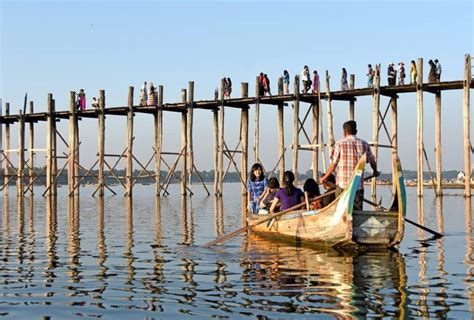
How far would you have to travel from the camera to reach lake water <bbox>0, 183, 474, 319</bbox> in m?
7.60

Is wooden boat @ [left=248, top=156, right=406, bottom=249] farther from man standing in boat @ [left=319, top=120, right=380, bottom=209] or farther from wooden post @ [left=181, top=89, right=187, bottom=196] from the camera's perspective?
wooden post @ [left=181, top=89, right=187, bottom=196]

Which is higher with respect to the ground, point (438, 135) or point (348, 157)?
point (438, 135)

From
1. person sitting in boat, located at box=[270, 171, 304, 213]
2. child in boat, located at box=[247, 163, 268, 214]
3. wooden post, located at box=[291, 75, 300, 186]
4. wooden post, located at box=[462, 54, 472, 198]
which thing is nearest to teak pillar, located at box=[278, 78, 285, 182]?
wooden post, located at box=[291, 75, 300, 186]

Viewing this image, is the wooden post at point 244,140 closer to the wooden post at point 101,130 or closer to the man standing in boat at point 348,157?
the wooden post at point 101,130

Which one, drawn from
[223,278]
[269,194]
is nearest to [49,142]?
[269,194]

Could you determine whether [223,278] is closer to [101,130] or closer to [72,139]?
[101,130]

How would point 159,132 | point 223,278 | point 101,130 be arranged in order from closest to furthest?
point 223,278 < point 159,132 < point 101,130

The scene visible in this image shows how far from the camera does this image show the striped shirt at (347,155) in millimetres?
12344

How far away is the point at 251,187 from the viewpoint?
57.9 feet

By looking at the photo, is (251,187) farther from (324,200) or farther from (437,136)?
(437,136)

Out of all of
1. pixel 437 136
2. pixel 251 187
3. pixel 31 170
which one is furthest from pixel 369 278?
pixel 31 170

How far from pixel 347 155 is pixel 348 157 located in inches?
1.5

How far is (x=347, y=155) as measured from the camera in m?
12.4

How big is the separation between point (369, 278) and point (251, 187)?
27.0 feet
